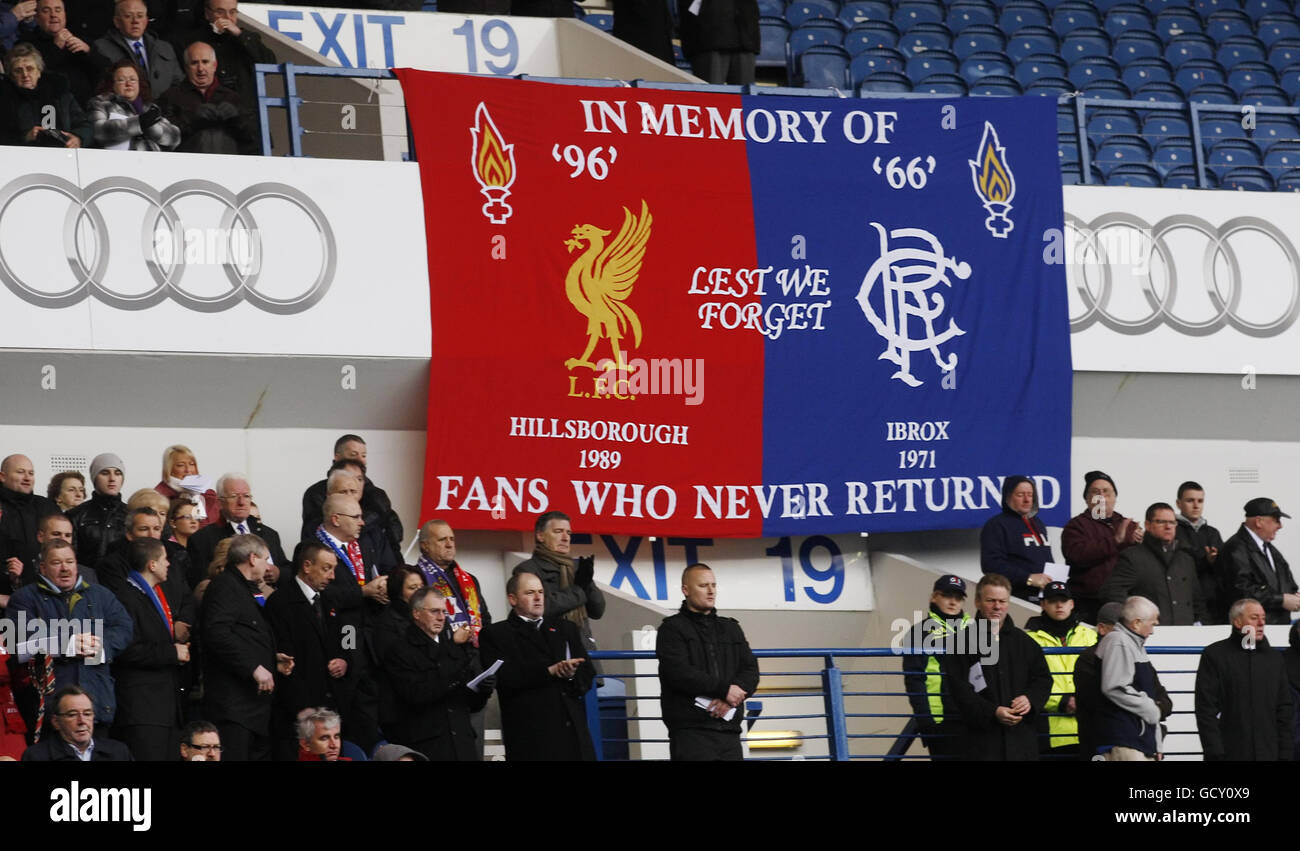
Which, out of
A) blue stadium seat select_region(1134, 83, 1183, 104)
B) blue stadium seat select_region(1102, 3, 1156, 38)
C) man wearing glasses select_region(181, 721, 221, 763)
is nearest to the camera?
man wearing glasses select_region(181, 721, 221, 763)

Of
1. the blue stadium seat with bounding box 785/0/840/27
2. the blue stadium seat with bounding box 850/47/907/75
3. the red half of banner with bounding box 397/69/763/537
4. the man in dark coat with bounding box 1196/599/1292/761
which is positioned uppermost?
the blue stadium seat with bounding box 785/0/840/27

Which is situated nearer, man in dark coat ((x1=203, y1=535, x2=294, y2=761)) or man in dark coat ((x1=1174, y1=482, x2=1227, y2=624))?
man in dark coat ((x1=203, y1=535, x2=294, y2=761))

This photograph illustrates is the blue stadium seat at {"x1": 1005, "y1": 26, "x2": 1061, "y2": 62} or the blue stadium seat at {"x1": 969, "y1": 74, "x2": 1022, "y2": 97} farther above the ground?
the blue stadium seat at {"x1": 1005, "y1": 26, "x2": 1061, "y2": 62}

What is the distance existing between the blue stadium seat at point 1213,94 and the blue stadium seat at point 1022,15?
132 cm

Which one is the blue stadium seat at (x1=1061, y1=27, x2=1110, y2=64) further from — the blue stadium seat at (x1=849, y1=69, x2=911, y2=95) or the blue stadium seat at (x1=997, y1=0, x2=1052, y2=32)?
the blue stadium seat at (x1=849, y1=69, x2=911, y2=95)

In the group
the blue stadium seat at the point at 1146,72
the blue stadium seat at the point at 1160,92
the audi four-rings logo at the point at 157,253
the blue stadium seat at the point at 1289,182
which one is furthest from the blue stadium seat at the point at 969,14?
the audi four-rings logo at the point at 157,253

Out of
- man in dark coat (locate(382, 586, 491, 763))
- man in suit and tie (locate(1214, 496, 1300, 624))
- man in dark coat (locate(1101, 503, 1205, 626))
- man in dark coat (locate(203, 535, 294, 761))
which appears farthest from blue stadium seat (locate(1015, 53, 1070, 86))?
man in dark coat (locate(203, 535, 294, 761))

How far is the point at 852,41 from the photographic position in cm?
1628

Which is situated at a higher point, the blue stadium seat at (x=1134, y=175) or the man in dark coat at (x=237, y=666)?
the blue stadium seat at (x=1134, y=175)

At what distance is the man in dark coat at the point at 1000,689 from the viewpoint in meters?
10.2

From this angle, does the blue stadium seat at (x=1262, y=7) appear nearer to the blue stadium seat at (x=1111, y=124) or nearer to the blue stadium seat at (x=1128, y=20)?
the blue stadium seat at (x=1128, y=20)

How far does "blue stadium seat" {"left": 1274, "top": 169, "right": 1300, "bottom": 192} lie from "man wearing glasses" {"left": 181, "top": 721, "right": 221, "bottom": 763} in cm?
980

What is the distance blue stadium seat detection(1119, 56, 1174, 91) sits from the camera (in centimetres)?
1689
